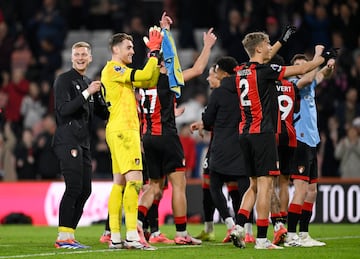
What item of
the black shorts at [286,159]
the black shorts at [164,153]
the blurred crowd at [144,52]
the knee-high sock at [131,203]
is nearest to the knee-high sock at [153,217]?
the black shorts at [164,153]

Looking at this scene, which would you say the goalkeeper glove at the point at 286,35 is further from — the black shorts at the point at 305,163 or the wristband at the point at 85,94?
the wristband at the point at 85,94

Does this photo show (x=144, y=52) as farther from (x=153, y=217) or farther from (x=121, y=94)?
(x=121, y=94)

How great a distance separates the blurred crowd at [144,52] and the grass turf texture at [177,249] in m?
5.33

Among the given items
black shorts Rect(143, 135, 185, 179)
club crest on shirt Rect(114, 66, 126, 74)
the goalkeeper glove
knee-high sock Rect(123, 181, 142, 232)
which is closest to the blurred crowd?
black shorts Rect(143, 135, 185, 179)

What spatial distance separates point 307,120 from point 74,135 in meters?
3.10

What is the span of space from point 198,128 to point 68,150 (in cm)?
247

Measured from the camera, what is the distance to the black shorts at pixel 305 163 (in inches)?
557

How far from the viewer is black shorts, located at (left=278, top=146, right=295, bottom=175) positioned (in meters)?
14.1

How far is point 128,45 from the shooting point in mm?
13227

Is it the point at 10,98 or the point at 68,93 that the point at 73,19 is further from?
the point at 68,93

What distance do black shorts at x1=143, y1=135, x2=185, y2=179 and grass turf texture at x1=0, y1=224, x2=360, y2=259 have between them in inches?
39.1

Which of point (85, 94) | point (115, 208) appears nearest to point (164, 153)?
point (115, 208)

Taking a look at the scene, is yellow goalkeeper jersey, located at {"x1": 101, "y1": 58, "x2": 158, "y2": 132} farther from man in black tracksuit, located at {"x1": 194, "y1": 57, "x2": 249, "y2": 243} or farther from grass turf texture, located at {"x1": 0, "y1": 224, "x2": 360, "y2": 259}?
man in black tracksuit, located at {"x1": 194, "y1": 57, "x2": 249, "y2": 243}

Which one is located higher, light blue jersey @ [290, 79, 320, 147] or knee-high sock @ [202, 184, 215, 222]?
light blue jersey @ [290, 79, 320, 147]
